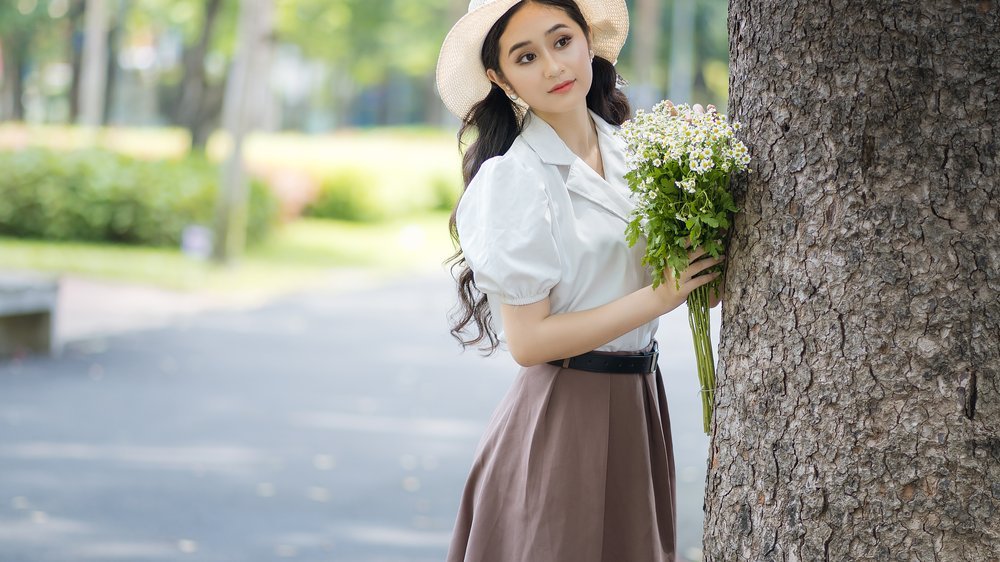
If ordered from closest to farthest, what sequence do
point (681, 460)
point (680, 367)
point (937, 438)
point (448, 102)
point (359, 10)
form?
point (937, 438), point (448, 102), point (681, 460), point (680, 367), point (359, 10)

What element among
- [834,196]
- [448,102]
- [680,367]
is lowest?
[680,367]

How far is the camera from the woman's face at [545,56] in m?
2.28

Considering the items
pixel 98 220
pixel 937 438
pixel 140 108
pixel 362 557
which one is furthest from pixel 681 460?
pixel 140 108

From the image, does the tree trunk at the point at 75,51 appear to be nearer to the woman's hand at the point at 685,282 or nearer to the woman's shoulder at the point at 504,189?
the woman's shoulder at the point at 504,189

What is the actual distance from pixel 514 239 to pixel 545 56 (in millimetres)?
417

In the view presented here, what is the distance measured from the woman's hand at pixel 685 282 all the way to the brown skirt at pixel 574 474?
0.88ft

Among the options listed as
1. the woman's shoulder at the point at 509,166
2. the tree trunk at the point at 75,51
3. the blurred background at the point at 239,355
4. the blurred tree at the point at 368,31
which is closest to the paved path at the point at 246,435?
the blurred background at the point at 239,355

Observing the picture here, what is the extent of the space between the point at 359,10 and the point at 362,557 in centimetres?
2997

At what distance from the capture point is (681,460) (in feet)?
20.1

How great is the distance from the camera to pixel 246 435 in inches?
249

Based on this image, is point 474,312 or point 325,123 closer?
point 474,312

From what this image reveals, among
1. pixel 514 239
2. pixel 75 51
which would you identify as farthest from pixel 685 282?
pixel 75 51

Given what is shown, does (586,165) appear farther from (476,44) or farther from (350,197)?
(350,197)

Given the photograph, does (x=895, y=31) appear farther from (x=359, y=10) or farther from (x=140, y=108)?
(x=140, y=108)
